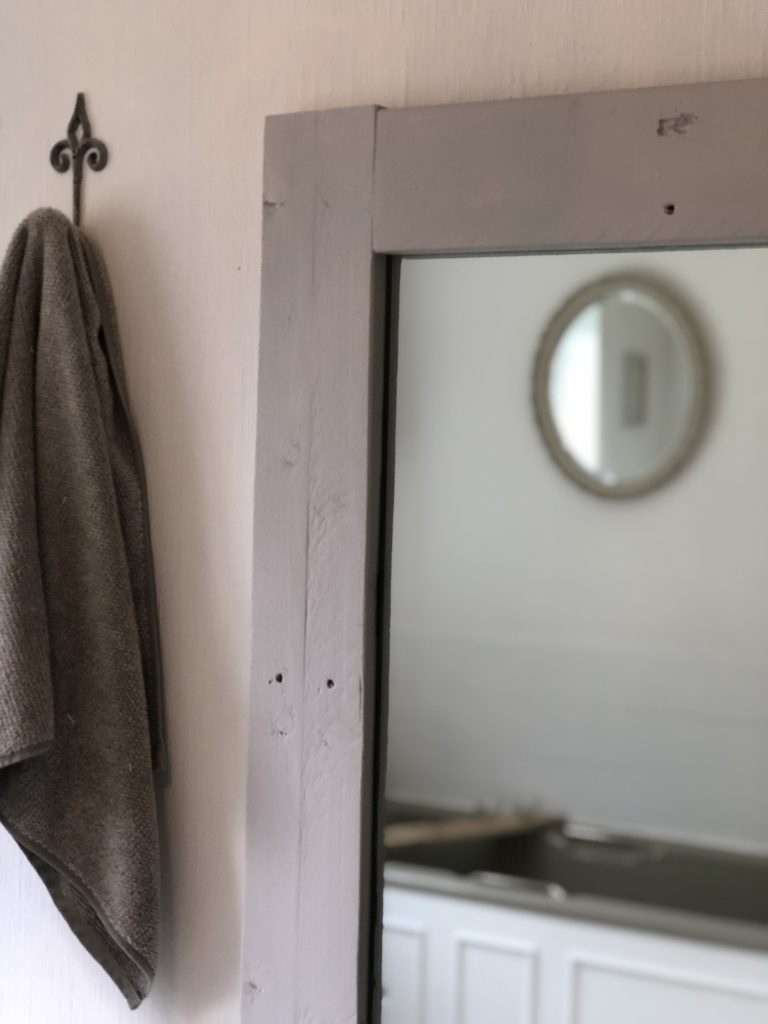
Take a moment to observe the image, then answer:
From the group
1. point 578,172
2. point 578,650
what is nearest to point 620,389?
point 578,650

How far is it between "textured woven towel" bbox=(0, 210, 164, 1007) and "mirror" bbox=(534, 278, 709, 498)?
1.48ft

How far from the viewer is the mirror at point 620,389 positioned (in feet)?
3.16

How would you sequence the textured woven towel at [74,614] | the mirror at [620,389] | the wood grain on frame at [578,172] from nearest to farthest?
the wood grain on frame at [578,172]
the textured woven towel at [74,614]
the mirror at [620,389]

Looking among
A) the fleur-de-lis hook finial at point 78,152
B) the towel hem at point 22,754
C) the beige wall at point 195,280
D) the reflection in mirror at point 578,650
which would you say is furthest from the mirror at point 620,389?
the towel hem at point 22,754

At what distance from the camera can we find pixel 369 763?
763 millimetres

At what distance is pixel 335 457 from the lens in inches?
30.0

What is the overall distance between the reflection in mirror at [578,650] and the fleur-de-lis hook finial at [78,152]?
30cm

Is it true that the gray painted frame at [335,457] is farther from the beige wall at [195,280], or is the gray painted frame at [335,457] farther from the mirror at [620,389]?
the mirror at [620,389]

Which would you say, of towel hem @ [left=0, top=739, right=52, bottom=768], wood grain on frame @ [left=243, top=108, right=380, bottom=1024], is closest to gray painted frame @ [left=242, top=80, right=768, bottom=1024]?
wood grain on frame @ [left=243, top=108, right=380, bottom=1024]

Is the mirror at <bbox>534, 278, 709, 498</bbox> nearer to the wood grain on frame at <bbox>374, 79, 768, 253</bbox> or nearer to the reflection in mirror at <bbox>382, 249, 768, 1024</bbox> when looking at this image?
the reflection in mirror at <bbox>382, 249, 768, 1024</bbox>

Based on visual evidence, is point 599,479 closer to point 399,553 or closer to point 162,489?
point 399,553

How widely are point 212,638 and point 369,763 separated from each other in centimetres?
17

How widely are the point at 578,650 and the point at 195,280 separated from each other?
653 millimetres

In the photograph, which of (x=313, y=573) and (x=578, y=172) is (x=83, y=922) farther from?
(x=578, y=172)
